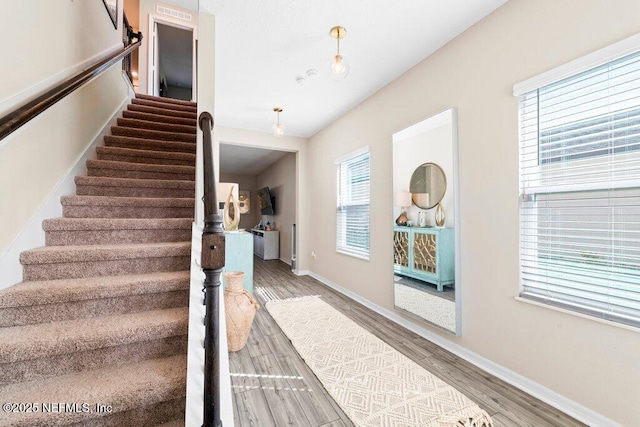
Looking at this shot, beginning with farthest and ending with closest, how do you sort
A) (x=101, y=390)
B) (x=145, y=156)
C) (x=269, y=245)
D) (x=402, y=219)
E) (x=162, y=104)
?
(x=269, y=245)
(x=162, y=104)
(x=402, y=219)
(x=145, y=156)
(x=101, y=390)

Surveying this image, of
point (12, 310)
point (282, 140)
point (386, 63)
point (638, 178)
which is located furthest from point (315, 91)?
point (12, 310)

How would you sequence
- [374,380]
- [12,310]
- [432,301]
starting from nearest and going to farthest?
[12,310]
[374,380]
[432,301]

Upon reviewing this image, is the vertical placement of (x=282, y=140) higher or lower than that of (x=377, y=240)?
higher

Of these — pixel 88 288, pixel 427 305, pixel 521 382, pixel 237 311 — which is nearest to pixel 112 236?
pixel 88 288

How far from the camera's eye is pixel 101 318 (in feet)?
4.71

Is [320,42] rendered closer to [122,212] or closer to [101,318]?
[122,212]

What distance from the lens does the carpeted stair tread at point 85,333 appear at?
1.17 meters

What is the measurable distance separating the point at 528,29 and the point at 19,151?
3175 mm

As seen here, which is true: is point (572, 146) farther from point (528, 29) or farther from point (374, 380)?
point (374, 380)

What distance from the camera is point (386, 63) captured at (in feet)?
9.07

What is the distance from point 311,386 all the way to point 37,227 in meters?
2.05

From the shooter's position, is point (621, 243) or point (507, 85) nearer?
point (621, 243)

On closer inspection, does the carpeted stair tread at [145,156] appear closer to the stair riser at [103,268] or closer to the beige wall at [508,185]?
the stair riser at [103,268]

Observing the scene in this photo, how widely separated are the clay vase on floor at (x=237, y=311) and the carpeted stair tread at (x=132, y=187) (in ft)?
2.93
